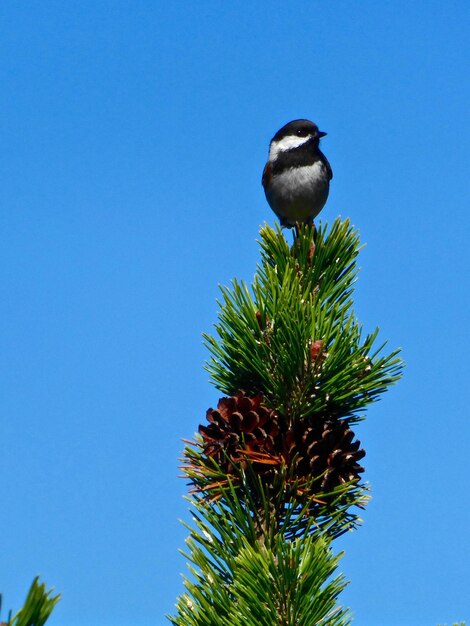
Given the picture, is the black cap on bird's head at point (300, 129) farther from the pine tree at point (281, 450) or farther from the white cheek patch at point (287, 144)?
the pine tree at point (281, 450)

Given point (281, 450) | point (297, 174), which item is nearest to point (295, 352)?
point (281, 450)

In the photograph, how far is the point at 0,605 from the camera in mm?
1302

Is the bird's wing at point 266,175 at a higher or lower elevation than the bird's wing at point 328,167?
lower

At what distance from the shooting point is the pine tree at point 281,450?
2.51 m

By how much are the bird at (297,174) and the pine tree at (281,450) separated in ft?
16.4

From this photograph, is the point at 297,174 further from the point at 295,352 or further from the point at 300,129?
the point at 295,352

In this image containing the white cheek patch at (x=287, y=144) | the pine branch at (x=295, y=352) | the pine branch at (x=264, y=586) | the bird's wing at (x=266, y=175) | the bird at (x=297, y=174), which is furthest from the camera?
the white cheek patch at (x=287, y=144)

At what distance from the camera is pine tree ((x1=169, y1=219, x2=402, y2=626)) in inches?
98.7

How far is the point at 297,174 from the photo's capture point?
850 cm

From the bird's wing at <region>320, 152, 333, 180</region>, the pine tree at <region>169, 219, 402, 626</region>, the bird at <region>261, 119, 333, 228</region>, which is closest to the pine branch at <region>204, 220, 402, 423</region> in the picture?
the pine tree at <region>169, 219, 402, 626</region>

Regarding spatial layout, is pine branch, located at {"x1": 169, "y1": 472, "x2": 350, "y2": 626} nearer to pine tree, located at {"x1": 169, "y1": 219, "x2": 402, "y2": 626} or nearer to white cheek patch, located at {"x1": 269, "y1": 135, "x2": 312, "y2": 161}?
pine tree, located at {"x1": 169, "y1": 219, "x2": 402, "y2": 626}

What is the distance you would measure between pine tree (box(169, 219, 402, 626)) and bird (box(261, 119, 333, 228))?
4991 mm

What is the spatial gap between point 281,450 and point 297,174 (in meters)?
5.88

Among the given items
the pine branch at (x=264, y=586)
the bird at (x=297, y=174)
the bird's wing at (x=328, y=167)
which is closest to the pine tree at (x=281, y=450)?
the pine branch at (x=264, y=586)
